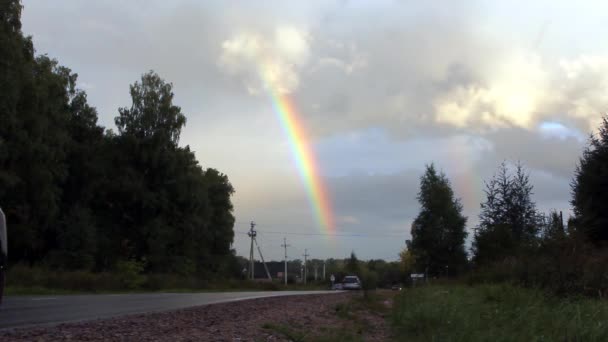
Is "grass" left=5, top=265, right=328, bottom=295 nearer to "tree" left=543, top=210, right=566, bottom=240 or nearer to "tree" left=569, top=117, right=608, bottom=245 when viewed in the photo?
"tree" left=543, top=210, right=566, bottom=240

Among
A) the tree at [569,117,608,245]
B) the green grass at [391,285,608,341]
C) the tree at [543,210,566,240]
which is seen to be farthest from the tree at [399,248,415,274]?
the green grass at [391,285,608,341]

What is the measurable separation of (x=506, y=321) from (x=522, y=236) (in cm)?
2744

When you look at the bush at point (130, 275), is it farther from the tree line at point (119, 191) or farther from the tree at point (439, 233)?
the tree at point (439, 233)

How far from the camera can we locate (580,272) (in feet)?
60.1

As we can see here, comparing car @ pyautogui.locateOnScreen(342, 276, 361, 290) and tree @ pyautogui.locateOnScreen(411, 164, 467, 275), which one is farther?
tree @ pyautogui.locateOnScreen(411, 164, 467, 275)

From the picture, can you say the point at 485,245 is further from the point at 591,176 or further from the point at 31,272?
the point at 31,272

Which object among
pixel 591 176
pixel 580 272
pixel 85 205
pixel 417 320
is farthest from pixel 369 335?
pixel 85 205

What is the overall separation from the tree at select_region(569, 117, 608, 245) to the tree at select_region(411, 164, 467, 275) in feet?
60.9

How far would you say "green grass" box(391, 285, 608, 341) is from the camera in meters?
10.7

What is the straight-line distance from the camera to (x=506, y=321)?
491 inches

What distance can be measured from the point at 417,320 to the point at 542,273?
8417 mm

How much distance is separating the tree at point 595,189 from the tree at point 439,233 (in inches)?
731

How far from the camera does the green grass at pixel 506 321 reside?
10.7 meters

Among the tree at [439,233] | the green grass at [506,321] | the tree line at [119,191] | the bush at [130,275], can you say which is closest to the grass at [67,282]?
→ the bush at [130,275]
